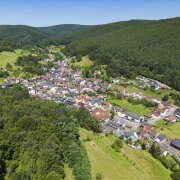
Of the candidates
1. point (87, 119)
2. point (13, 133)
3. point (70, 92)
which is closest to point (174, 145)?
point (87, 119)

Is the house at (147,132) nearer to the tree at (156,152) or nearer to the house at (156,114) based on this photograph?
the tree at (156,152)

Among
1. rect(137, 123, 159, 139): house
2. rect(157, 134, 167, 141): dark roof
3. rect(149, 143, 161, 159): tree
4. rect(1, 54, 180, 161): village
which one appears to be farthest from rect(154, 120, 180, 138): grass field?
rect(149, 143, 161, 159): tree

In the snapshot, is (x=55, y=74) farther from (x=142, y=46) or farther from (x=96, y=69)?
(x=142, y=46)

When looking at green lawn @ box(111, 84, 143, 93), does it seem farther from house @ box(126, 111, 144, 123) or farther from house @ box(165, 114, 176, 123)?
house @ box(126, 111, 144, 123)

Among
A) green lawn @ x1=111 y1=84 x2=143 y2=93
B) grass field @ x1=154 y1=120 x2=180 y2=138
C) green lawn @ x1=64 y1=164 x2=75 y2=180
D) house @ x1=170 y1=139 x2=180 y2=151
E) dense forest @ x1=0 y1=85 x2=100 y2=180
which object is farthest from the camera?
green lawn @ x1=111 y1=84 x2=143 y2=93

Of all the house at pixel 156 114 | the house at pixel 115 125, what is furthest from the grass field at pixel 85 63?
the house at pixel 115 125
